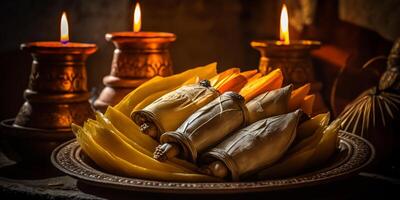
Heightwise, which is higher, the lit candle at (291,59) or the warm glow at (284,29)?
the warm glow at (284,29)

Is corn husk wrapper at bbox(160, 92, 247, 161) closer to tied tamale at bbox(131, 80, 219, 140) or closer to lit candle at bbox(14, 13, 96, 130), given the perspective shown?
tied tamale at bbox(131, 80, 219, 140)

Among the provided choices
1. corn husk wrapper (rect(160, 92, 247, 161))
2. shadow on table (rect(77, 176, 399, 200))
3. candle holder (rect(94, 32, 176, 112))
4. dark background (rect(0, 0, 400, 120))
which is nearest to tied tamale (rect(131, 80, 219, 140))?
corn husk wrapper (rect(160, 92, 247, 161))

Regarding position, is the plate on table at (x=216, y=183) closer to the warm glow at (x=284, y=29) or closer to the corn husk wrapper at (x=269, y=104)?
the corn husk wrapper at (x=269, y=104)

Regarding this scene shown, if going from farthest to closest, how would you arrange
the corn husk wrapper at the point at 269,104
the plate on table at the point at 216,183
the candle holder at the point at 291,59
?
the candle holder at the point at 291,59 → the corn husk wrapper at the point at 269,104 → the plate on table at the point at 216,183

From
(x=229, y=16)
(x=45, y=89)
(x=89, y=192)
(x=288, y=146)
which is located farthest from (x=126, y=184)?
(x=229, y=16)

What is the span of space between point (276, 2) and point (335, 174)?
306 cm

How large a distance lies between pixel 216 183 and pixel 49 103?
0.77 m

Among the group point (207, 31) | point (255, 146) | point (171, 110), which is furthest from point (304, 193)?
point (207, 31)

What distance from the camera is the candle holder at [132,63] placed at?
2.01m

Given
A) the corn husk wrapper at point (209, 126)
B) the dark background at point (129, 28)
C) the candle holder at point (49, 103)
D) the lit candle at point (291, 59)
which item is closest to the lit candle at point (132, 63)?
the candle holder at point (49, 103)

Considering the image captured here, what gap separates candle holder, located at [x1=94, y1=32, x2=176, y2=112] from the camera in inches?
79.3

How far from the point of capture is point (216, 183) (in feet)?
4.06

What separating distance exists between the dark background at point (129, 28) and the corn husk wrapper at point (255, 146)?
2.25m

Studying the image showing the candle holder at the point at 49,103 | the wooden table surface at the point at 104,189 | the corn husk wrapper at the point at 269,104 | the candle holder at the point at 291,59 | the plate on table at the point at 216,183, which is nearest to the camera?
the plate on table at the point at 216,183
